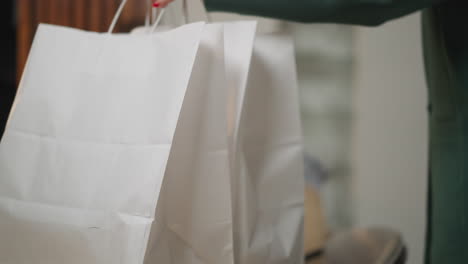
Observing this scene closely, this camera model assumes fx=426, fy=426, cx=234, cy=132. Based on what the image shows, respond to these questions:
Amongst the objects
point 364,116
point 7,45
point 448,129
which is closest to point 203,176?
point 448,129

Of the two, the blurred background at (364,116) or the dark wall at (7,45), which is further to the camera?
the blurred background at (364,116)

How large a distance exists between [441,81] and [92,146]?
522 mm

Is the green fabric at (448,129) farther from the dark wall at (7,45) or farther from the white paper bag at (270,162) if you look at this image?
the dark wall at (7,45)

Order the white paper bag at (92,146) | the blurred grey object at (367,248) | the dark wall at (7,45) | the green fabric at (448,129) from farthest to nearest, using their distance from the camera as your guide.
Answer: the dark wall at (7,45) → the blurred grey object at (367,248) → the green fabric at (448,129) → the white paper bag at (92,146)

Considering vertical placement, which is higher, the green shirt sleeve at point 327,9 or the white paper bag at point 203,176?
the green shirt sleeve at point 327,9

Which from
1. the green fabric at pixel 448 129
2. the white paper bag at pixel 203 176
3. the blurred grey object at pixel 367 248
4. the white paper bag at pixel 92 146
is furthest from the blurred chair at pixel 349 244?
the white paper bag at pixel 92 146

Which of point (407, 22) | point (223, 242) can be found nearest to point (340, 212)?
point (407, 22)

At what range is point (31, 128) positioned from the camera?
53 cm

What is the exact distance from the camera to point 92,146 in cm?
49

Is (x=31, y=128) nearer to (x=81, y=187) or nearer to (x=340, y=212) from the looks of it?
(x=81, y=187)

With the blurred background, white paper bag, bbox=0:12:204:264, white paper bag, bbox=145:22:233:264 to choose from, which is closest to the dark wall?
the blurred background

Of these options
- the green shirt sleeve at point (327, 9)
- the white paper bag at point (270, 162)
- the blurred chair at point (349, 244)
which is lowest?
the blurred chair at point (349, 244)

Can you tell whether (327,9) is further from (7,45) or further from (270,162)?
(7,45)

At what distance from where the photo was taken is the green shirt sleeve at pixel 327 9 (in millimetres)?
505
